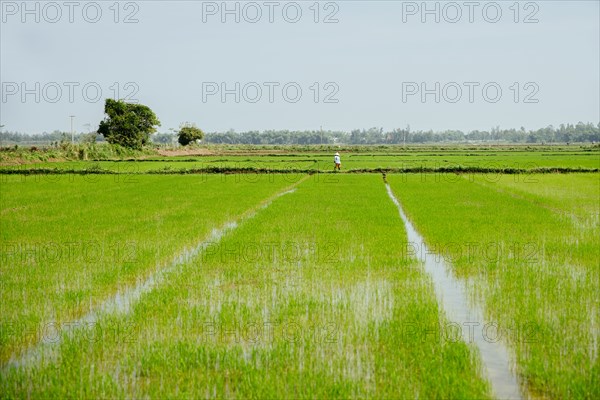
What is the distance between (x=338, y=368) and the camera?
12.7ft

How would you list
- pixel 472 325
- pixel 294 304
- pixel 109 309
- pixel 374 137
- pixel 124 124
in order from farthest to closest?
pixel 374 137, pixel 124 124, pixel 294 304, pixel 109 309, pixel 472 325

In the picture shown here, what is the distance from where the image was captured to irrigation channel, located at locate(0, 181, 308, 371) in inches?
161

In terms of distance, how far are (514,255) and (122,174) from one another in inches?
804

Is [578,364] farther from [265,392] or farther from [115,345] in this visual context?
[115,345]

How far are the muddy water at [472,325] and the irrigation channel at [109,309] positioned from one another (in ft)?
9.30

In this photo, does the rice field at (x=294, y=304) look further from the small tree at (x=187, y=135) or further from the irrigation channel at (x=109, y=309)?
the small tree at (x=187, y=135)

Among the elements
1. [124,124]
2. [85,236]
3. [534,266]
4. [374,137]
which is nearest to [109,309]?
[85,236]

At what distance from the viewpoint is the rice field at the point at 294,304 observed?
367 centimetres

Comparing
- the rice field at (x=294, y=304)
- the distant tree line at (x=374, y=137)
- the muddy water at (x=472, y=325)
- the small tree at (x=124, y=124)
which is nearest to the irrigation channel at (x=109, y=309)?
the rice field at (x=294, y=304)

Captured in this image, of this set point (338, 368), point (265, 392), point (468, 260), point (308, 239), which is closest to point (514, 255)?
point (468, 260)

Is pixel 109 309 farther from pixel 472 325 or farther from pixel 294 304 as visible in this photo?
pixel 472 325

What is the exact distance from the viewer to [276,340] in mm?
4414

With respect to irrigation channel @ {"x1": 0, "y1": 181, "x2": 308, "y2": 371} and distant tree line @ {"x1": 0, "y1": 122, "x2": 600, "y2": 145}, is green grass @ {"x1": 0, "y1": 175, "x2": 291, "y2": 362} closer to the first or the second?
irrigation channel @ {"x1": 0, "y1": 181, "x2": 308, "y2": 371}

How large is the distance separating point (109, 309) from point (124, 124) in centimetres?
4219
